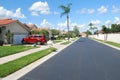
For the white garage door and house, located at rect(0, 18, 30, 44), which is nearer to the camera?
house, located at rect(0, 18, 30, 44)

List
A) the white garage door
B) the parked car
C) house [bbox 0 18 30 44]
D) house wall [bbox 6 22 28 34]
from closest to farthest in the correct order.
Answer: house [bbox 0 18 30 44] → the parked car → house wall [bbox 6 22 28 34] → the white garage door

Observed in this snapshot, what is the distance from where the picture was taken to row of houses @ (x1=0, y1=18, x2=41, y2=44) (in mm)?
43344

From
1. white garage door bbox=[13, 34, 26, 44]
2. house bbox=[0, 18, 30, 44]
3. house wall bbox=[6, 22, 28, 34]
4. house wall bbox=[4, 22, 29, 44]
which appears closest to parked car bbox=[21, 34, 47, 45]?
white garage door bbox=[13, 34, 26, 44]

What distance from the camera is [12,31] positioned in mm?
45844

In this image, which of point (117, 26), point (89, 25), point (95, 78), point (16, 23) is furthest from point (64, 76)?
point (89, 25)

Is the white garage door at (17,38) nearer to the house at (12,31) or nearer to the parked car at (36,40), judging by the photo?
the house at (12,31)

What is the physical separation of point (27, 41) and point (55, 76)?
34.6 meters

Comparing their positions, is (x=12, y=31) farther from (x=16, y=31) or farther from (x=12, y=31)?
(x=16, y=31)

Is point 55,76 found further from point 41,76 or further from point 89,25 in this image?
point 89,25

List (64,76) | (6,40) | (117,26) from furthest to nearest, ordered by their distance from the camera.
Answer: (117,26) < (6,40) < (64,76)

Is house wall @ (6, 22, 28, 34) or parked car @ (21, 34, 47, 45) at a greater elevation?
house wall @ (6, 22, 28, 34)

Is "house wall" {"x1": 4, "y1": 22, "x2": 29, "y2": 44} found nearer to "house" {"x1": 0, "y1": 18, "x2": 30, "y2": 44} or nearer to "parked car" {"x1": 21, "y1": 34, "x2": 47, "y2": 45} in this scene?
"house" {"x1": 0, "y1": 18, "x2": 30, "y2": 44}

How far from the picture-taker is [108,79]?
34.7 feet

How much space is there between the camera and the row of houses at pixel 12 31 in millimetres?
43344
